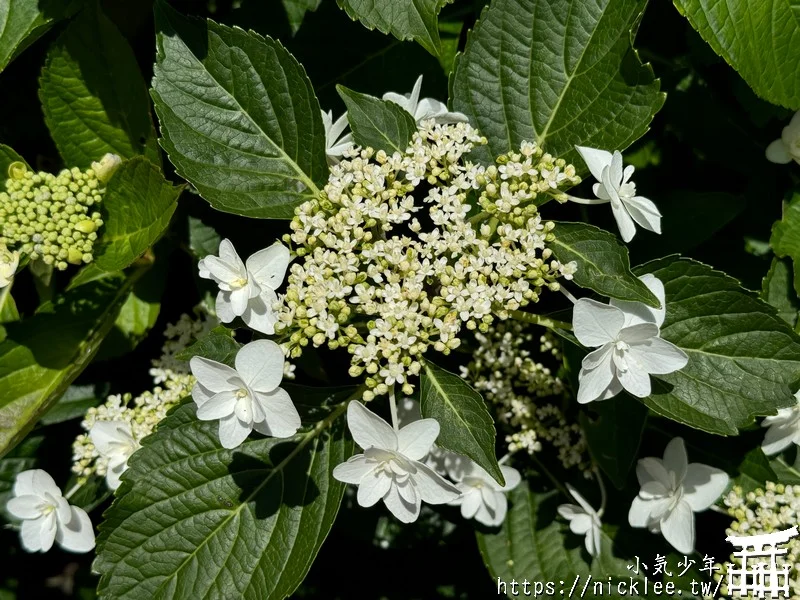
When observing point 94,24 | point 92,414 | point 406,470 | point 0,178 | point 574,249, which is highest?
point 94,24

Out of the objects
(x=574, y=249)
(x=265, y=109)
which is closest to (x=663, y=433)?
(x=574, y=249)

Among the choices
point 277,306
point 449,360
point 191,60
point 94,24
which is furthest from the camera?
point 449,360

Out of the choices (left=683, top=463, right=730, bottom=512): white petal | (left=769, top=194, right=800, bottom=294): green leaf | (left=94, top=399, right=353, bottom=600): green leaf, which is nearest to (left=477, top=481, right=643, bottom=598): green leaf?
(left=683, top=463, right=730, bottom=512): white petal

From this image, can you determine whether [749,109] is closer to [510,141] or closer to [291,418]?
[510,141]

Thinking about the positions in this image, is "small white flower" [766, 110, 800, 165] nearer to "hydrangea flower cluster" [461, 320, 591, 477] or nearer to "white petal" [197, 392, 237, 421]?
"hydrangea flower cluster" [461, 320, 591, 477]

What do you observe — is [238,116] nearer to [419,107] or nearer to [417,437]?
A: [419,107]

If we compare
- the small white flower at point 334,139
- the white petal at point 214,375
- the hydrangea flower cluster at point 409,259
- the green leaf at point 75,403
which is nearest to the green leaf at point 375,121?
the hydrangea flower cluster at point 409,259

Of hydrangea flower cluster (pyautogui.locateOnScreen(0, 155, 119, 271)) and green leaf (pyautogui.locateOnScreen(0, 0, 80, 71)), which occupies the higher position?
green leaf (pyautogui.locateOnScreen(0, 0, 80, 71))
